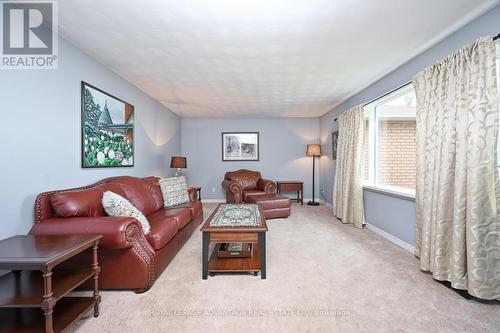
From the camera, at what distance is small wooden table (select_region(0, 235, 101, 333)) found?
127 centimetres

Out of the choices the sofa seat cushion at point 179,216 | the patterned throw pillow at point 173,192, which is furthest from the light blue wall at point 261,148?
the sofa seat cushion at point 179,216

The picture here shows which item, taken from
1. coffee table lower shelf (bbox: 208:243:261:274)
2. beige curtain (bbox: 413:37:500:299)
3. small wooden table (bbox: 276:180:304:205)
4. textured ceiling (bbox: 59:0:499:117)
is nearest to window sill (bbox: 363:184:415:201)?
beige curtain (bbox: 413:37:500:299)

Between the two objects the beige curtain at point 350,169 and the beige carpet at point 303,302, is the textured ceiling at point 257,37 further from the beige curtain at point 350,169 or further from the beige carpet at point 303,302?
the beige carpet at point 303,302

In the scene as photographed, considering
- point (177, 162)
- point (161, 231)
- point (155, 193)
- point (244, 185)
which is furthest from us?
point (244, 185)

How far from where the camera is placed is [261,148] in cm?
631

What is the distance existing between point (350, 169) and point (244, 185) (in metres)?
2.51

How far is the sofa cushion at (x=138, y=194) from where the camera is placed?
2.86 meters

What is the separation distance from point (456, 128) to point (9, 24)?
12.8 feet

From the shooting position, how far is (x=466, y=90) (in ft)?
6.41

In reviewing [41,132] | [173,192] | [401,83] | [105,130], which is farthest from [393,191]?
[41,132]

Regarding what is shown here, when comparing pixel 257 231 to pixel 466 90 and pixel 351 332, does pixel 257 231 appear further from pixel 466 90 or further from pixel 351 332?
pixel 466 90

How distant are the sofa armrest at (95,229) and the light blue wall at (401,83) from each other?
125 inches

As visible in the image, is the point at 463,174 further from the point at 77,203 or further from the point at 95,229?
the point at 77,203

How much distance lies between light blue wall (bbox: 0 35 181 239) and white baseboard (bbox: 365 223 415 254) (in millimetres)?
4007
